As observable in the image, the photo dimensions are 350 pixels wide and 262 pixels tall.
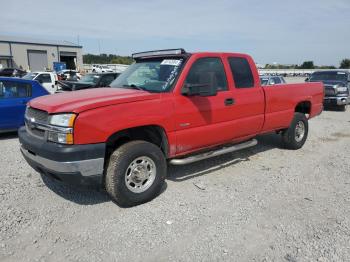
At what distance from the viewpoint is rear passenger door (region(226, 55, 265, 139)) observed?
5.29 metres

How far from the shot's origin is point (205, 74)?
4438 millimetres

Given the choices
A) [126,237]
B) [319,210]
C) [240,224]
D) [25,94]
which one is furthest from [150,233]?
[25,94]

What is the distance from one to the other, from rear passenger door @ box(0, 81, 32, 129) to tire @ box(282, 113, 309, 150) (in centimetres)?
624

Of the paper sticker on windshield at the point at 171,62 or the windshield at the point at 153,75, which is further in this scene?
the paper sticker on windshield at the point at 171,62

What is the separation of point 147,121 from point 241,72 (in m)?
2.23

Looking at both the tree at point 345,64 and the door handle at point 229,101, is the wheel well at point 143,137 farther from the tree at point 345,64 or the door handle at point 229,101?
the tree at point 345,64

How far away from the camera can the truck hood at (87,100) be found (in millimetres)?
3680

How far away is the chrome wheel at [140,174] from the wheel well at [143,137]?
36 cm

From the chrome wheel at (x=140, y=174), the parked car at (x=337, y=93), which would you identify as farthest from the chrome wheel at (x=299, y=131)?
the parked car at (x=337, y=93)

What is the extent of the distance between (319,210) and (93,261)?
2854mm

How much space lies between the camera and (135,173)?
417 cm

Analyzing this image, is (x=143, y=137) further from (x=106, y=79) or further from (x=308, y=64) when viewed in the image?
(x=308, y=64)

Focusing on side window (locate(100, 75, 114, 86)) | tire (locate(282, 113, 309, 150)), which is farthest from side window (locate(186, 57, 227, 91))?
side window (locate(100, 75, 114, 86))

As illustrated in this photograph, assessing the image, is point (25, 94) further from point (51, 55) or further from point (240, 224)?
point (51, 55)
